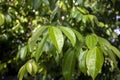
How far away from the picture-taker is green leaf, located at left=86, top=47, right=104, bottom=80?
0.96m

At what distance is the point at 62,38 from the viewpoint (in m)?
0.98

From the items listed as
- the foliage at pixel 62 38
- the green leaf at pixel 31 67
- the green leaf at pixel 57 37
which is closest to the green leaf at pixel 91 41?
the foliage at pixel 62 38

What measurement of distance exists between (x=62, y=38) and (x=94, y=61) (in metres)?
0.15

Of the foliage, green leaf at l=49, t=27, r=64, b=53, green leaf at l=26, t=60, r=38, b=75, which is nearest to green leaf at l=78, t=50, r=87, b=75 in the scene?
the foliage

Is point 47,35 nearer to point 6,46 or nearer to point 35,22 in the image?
point 35,22

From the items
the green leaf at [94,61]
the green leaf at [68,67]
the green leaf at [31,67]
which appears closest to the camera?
the green leaf at [94,61]

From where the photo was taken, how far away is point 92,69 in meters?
0.96

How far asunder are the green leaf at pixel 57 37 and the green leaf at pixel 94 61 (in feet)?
0.40

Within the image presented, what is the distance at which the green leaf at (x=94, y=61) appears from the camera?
962mm

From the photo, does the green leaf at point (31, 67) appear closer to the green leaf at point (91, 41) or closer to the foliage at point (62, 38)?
the foliage at point (62, 38)

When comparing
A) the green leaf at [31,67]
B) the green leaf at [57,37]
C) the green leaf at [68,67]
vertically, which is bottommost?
the green leaf at [31,67]

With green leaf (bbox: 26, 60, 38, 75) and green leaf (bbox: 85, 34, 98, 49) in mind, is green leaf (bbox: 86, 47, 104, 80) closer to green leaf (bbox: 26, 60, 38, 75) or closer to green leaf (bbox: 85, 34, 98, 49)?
green leaf (bbox: 85, 34, 98, 49)

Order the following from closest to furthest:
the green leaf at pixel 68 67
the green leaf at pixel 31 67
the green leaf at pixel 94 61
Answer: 1. the green leaf at pixel 94 61
2. the green leaf at pixel 68 67
3. the green leaf at pixel 31 67

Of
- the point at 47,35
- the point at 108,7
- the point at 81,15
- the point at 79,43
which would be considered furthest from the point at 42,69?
the point at 108,7
